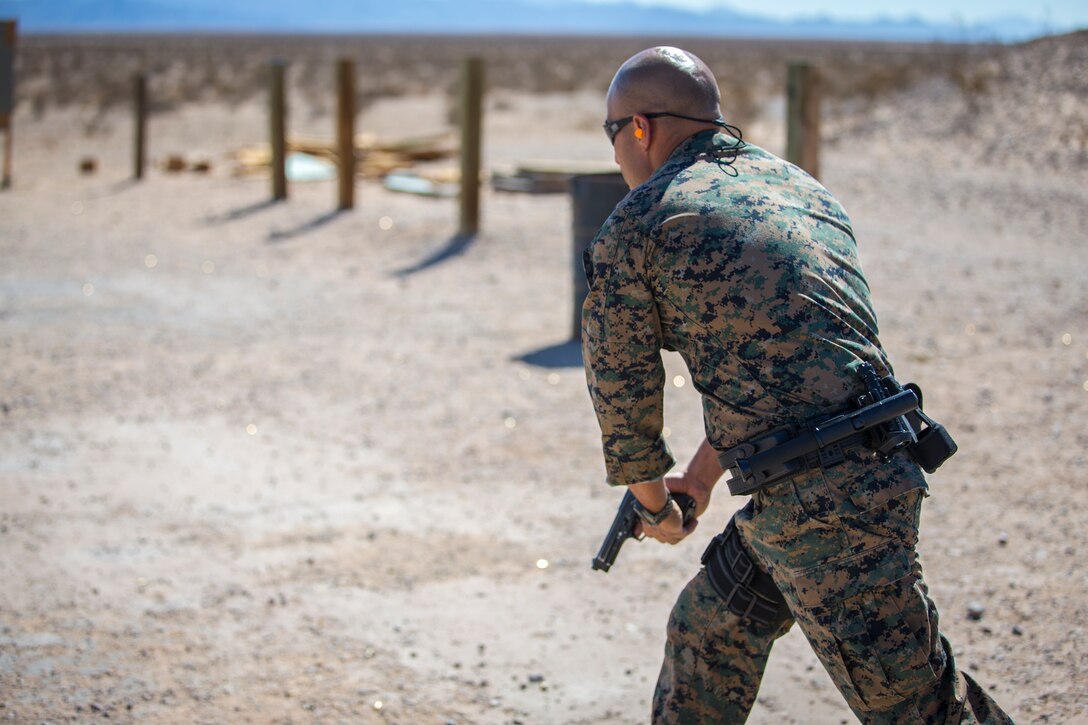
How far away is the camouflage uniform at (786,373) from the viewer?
2.21m

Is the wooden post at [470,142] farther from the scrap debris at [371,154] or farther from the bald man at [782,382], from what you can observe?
the bald man at [782,382]

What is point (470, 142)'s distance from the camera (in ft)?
33.6

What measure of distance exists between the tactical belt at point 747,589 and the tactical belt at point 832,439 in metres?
0.28

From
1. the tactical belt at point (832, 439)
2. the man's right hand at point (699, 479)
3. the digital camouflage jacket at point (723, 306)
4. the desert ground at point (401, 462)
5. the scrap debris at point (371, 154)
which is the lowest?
the desert ground at point (401, 462)

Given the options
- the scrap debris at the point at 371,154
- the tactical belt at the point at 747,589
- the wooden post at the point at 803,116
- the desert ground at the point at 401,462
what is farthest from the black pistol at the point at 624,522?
the scrap debris at the point at 371,154

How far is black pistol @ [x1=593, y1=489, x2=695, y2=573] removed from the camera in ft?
8.68

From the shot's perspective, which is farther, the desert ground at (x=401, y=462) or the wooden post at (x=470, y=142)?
the wooden post at (x=470, y=142)

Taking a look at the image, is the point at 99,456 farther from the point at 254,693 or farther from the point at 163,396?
the point at 254,693

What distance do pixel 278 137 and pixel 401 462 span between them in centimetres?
780

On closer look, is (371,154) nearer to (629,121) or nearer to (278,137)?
(278,137)

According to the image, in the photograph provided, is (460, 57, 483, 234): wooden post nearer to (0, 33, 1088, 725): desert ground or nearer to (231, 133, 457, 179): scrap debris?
(0, 33, 1088, 725): desert ground

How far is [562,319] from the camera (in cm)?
771

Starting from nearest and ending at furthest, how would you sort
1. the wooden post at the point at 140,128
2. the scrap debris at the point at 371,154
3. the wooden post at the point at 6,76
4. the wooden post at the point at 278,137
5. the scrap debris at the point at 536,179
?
the scrap debris at the point at 536,179 → the wooden post at the point at 278,137 → the wooden post at the point at 6,76 → the wooden post at the point at 140,128 → the scrap debris at the point at 371,154

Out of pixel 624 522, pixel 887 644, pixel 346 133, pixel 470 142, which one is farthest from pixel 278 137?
pixel 887 644
